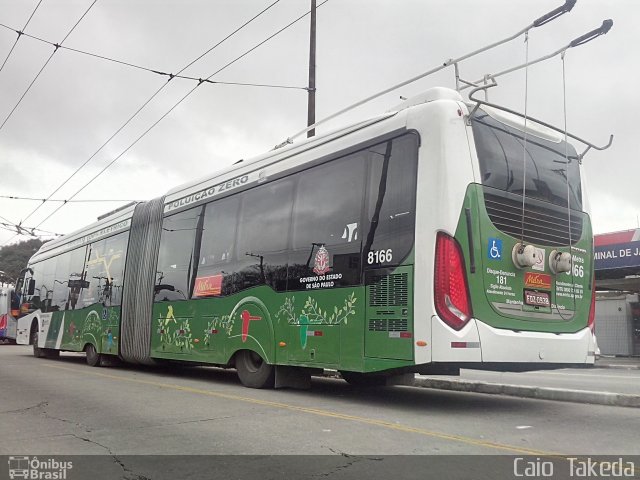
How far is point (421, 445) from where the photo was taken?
5.15 metres

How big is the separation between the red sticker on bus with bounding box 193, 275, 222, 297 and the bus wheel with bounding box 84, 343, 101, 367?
5384 millimetres

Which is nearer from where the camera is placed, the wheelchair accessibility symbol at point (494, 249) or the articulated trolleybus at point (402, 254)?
the articulated trolleybus at point (402, 254)

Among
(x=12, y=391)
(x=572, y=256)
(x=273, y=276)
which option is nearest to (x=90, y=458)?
(x=273, y=276)

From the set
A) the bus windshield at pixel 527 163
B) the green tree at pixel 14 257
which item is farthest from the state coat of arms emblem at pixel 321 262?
the green tree at pixel 14 257

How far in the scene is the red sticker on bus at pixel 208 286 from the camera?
33.5 feet

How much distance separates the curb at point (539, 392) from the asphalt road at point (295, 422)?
211 millimetres

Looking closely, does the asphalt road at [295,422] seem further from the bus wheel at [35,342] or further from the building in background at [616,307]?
the building in background at [616,307]

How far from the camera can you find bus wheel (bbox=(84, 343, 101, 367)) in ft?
48.1

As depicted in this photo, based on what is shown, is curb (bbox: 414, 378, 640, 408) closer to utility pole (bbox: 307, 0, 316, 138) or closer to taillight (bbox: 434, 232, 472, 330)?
taillight (bbox: 434, 232, 472, 330)

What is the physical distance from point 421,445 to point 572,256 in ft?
13.3

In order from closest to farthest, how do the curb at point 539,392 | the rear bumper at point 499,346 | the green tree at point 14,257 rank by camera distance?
the rear bumper at point 499,346
the curb at point 539,392
the green tree at point 14,257

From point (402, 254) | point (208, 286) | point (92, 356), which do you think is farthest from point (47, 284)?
point (402, 254)

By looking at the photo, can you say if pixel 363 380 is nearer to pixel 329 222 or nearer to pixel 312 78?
pixel 329 222

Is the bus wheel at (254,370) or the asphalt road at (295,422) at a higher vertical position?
the bus wheel at (254,370)
